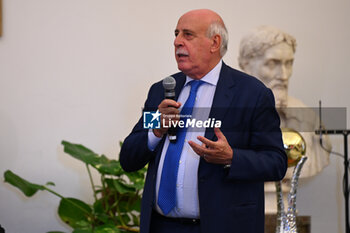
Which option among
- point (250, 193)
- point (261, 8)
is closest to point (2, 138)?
point (261, 8)

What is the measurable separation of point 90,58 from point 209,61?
2.53 metres

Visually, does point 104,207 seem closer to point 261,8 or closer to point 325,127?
point 325,127

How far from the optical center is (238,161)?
213 centimetres

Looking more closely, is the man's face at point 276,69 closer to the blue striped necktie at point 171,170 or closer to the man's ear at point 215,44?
the man's ear at point 215,44

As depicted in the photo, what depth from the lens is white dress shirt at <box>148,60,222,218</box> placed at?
7.26 ft

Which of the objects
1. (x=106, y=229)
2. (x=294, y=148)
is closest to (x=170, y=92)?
(x=294, y=148)

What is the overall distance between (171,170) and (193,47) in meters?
0.51

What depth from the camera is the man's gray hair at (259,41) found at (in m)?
4.29

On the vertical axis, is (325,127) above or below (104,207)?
above

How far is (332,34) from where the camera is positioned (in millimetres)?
5305

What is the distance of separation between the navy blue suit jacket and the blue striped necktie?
0.04m

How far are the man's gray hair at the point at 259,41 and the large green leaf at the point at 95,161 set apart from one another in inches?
50.2

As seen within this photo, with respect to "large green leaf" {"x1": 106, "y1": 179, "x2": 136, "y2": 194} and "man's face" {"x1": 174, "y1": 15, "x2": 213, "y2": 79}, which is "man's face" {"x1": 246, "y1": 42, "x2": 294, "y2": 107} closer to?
"large green leaf" {"x1": 106, "y1": 179, "x2": 136, "y2": 194}

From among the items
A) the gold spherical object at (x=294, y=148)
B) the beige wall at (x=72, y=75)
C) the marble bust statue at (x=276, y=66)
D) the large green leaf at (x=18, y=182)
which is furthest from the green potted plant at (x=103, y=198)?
the marble bust statue at (x=276, y=66)
